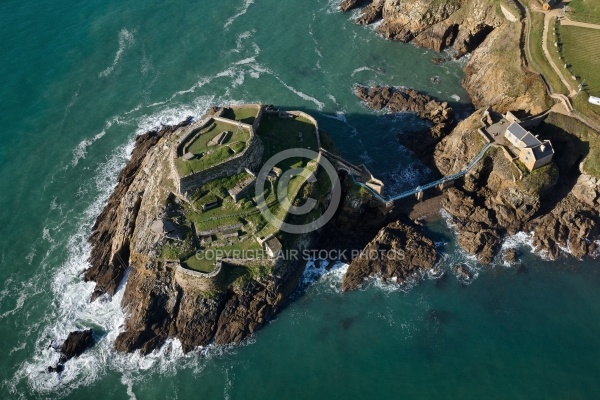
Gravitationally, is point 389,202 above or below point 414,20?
below

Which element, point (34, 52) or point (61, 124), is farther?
point (34, 52)

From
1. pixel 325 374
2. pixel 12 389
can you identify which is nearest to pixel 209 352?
pixel 325 374

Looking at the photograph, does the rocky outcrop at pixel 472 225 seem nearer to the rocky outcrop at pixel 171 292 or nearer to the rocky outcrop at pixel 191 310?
the rocky outcrop at pixel 171 292

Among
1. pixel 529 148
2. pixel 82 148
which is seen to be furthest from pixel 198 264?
pixel 529 148

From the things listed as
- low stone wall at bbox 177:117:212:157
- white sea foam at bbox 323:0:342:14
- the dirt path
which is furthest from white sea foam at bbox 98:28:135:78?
the dirt path

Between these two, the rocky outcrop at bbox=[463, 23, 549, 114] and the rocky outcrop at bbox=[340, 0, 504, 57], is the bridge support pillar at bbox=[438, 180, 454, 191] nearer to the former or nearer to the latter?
the rocky outcrop at bbox=[463, 23, 549, 114]

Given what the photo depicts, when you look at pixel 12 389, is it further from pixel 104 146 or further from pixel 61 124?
pixel 61 124

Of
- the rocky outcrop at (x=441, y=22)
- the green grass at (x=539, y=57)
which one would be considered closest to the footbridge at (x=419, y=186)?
the green grass at (x=539, y=57)
